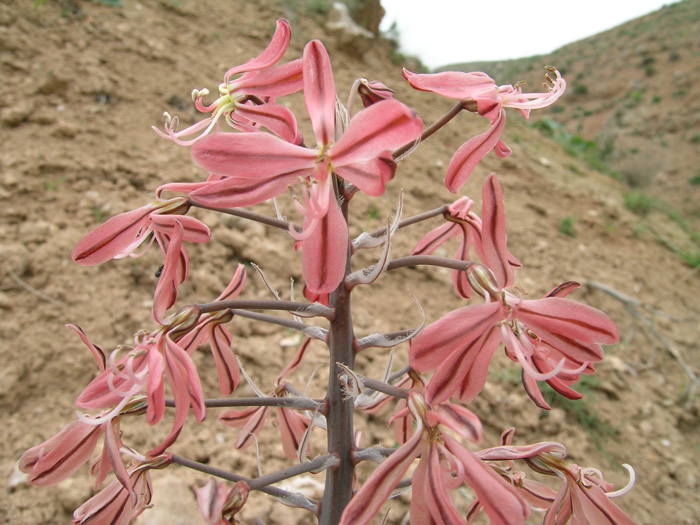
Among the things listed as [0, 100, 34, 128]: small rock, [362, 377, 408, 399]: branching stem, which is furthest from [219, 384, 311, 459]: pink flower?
[0, 100, 34, 128]: small rock

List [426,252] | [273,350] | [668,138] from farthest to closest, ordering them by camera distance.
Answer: [668,138]
[273,350]
[426,252]

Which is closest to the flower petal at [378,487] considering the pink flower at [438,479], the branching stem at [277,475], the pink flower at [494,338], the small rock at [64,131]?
the pink flower at [438,479]

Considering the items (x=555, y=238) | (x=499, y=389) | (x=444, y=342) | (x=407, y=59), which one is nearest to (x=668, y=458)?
(x=499, y=389)

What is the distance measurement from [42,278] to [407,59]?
7.28m

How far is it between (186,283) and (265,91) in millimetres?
Answer: 1719

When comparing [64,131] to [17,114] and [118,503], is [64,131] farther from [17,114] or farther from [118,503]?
[118,503]

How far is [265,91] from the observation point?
901 mm

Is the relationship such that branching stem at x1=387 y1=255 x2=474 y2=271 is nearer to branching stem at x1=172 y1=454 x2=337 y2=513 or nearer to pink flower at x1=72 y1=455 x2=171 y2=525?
branching stem at x1=172 y1=454 x2=337 y2=513

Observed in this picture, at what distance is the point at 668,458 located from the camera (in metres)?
2.73

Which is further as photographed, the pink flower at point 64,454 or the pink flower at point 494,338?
the pink flower at point 64,454

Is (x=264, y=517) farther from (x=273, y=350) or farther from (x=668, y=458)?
(x=668, y=458)

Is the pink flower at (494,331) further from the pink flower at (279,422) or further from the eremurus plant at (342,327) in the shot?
the pink flower at (279,422)

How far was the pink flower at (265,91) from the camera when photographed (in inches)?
33.5

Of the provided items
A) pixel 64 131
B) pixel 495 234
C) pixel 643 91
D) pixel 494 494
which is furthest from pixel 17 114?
pixel 643 91
